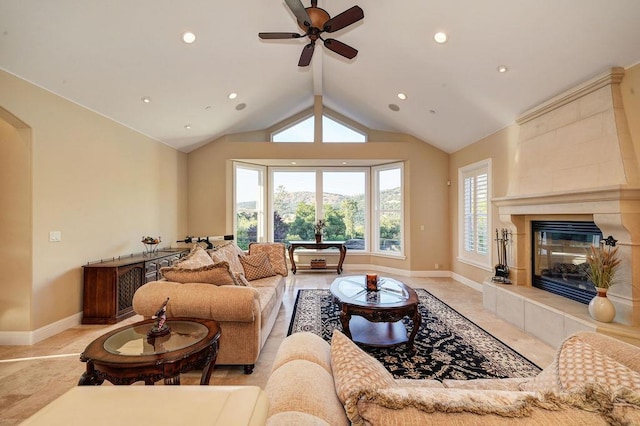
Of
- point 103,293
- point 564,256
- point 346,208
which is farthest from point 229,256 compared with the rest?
point 564,256

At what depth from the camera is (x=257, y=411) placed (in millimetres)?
636

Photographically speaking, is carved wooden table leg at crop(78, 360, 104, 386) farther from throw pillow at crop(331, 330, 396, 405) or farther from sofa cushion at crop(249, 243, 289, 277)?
sofa cushion at crop(249, 243, 289, 277)

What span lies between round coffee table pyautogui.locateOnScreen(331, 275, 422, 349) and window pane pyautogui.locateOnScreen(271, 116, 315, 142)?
3.80 meters

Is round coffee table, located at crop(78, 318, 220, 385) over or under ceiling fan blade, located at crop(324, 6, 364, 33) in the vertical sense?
under

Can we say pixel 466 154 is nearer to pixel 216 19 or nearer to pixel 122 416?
pixel 216 19

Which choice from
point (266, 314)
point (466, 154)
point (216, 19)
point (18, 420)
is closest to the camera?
point (18, 420)

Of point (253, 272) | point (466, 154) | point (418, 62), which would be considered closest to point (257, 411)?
point (253, 272)

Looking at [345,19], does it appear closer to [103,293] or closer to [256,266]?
Result: [256,266]

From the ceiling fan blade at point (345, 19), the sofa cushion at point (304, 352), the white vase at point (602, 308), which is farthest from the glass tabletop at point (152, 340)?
the white vase at point (602, 308)

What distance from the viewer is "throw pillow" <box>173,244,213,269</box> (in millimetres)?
2803

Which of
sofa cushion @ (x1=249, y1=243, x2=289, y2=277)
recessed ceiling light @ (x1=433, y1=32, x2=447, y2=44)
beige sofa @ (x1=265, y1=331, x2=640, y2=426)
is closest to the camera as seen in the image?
beige sofa @ (x1=265, y1=331, x2=640, y2=426)

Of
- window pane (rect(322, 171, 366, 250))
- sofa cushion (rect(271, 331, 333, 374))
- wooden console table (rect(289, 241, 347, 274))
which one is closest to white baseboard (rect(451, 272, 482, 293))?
window pane (rect(322, 171, 366, 250))

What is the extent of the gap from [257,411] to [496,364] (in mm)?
2832

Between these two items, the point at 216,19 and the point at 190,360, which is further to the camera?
the point at 216,19
